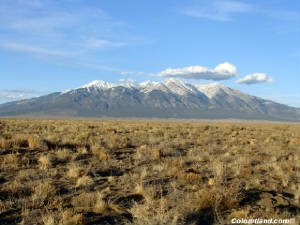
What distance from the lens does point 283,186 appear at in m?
8.70

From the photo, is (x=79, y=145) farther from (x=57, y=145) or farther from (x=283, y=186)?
(x=283, y=186)

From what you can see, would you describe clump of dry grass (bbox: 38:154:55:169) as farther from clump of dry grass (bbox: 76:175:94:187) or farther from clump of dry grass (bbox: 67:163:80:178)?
clump of dry grass (bbox: 76:175:94:187)

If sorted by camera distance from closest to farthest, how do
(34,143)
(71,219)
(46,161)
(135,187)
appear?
(71,219)
(135,187)
(46,161)
(34,143)

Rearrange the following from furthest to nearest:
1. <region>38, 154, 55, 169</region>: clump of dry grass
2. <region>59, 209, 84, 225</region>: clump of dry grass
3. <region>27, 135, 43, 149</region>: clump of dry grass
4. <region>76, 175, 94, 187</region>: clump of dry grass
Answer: <region>27, 135, 43, 149</region>: clump of dry grass, <region>38, 154, 55, 169</region>: clump of dry grass, <region>76, 175, 94, 187</region>: clump of dry grass, <region>59, 209, 84, 225</region>: clump of dry grass

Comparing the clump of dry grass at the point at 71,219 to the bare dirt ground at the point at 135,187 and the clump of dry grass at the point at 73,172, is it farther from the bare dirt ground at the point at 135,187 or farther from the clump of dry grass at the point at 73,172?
the clump of dry grass at the point at 73,172

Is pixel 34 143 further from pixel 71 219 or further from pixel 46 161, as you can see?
pixel 71 219

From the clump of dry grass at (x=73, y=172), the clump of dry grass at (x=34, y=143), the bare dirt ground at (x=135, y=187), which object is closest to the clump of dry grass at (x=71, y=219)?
the bare dirt ground at (x=135, y=187)

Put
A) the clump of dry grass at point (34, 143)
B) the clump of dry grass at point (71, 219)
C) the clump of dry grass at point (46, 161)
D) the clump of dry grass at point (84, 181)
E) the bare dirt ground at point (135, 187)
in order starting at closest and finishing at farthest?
the clump of dry grass at point (71, 219) < the bare dirt ground at point (135, 187) < the clump of dry grass at point (84, 181) < the clump of dry grass at point (46, 161) < the clump of dry grass at point (34, 143)

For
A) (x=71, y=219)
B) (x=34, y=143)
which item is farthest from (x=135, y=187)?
(x=34, y=143)

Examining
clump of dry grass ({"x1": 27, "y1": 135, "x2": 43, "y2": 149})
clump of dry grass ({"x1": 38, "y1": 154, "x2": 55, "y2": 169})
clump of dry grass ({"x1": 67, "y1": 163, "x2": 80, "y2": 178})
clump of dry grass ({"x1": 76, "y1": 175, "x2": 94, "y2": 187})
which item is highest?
clump of dry grass ({"x1": 27, "y1": 135, "x2": 43, "y2": 149})

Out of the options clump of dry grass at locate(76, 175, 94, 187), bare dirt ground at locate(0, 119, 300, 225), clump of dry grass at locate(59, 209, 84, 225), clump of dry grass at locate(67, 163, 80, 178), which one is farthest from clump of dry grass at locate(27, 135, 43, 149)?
clump of dry grass at locate(59, 209, 84, 225)

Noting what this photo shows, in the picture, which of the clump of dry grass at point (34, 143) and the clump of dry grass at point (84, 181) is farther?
the clump of dry grass at point (34, 143)

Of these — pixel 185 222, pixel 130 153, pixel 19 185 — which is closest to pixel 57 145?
pixel 130 153

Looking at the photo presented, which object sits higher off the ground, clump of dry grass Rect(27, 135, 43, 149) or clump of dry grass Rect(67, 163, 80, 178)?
clump of dry grass Rect(27, 135, 43, 149)
